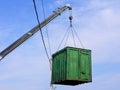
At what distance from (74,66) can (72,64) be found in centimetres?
15

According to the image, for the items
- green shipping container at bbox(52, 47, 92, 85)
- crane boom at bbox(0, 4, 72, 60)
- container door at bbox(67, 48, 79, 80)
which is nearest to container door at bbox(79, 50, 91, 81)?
green shipping container at bbox(52, 47, 92, 85)

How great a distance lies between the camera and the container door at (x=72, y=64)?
49.9ft

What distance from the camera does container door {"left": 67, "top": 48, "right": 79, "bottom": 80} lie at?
1520 cm

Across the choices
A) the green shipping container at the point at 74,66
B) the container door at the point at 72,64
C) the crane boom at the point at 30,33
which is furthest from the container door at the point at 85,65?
the crane boom at the point at 30,33

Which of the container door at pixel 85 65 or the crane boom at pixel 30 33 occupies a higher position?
the crane boom at pixel 30 33

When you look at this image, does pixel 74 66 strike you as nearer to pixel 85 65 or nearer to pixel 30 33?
pixel 85 65

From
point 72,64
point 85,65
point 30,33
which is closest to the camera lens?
point 72,64

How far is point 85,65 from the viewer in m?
15.8

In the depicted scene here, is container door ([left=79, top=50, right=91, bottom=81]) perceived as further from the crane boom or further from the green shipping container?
the crane boom

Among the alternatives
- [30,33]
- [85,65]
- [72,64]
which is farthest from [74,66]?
[30,33]

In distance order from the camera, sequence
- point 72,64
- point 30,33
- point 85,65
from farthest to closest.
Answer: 1. point 30,33
2. point 85,65
3. point 72,64

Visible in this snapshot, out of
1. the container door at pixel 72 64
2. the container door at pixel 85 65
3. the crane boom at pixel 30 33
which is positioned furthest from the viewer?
the crane boom at pixel 30 33

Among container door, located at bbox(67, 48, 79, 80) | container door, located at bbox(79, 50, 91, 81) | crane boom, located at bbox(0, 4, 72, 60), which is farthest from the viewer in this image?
crane boom, located at bbox(0, 4, 72, 60)

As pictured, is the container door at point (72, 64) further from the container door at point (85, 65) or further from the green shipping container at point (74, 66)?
the container door at point (85, 65)
